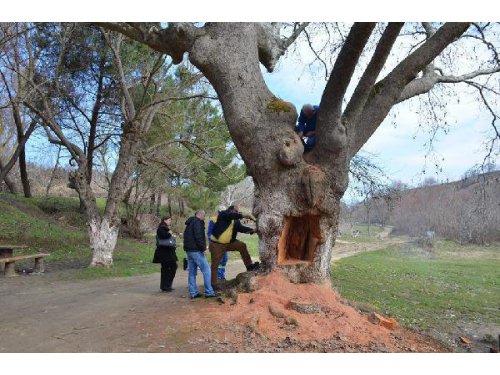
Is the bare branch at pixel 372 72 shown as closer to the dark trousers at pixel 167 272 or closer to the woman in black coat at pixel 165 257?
the woman in black coat at pixel 165 257

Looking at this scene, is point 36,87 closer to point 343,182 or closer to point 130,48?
point 130,48

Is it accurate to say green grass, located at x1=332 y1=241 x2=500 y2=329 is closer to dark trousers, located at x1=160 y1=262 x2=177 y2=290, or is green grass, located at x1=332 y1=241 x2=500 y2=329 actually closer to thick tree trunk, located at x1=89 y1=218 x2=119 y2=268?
dark trousers, located at x1=160 y1=262 x2=177 y2=290

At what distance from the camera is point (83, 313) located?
6672mm

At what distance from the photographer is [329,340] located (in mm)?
5418

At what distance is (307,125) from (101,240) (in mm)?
7413

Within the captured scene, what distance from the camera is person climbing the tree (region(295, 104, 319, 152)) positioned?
23.7 ft

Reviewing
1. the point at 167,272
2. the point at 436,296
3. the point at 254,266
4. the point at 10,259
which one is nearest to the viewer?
the point at 254,266

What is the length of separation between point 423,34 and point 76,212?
2058 centimetres

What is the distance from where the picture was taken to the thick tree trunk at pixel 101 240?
39.1ft

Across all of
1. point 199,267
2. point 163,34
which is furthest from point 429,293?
point 163,34

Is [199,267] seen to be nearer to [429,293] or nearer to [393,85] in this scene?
[393,85]

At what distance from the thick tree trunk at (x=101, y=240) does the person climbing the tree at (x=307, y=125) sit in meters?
7.03

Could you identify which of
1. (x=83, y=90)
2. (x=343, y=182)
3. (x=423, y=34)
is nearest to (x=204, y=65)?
(x=343, y=182)

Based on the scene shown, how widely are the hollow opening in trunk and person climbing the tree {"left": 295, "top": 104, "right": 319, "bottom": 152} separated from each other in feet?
4.07
